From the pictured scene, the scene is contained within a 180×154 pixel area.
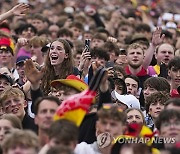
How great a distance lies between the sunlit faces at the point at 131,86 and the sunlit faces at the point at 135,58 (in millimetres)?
999

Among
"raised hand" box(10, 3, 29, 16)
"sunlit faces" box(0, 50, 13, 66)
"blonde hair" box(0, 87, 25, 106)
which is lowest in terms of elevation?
"blonde hair" box(0, 87, 25, 106)

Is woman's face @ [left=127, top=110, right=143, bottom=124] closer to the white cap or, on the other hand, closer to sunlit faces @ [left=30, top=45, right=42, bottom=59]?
the white cap

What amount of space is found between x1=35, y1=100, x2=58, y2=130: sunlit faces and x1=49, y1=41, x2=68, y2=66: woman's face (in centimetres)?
295

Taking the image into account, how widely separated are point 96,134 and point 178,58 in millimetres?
3504

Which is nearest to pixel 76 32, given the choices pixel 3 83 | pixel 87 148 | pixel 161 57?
pixel 161 57

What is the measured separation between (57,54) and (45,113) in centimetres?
317

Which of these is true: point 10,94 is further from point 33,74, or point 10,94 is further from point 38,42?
point 38,42

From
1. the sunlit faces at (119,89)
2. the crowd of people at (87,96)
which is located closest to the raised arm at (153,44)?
the crowd of people at (87,96)

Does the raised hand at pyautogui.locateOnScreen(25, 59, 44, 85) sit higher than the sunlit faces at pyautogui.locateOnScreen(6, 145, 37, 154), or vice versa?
the raised hand at pyautogui.locateOnScreen(25, 59, 44, 85)

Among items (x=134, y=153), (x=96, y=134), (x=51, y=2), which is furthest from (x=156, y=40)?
(x=51, y=2)

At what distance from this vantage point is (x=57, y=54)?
38.9 ft

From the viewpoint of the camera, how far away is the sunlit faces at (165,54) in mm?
13953

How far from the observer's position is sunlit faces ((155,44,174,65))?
1395 centimetres

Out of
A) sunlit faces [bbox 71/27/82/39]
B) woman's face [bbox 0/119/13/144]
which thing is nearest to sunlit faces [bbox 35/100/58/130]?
woman's face [bbox 0/119/13/144]
